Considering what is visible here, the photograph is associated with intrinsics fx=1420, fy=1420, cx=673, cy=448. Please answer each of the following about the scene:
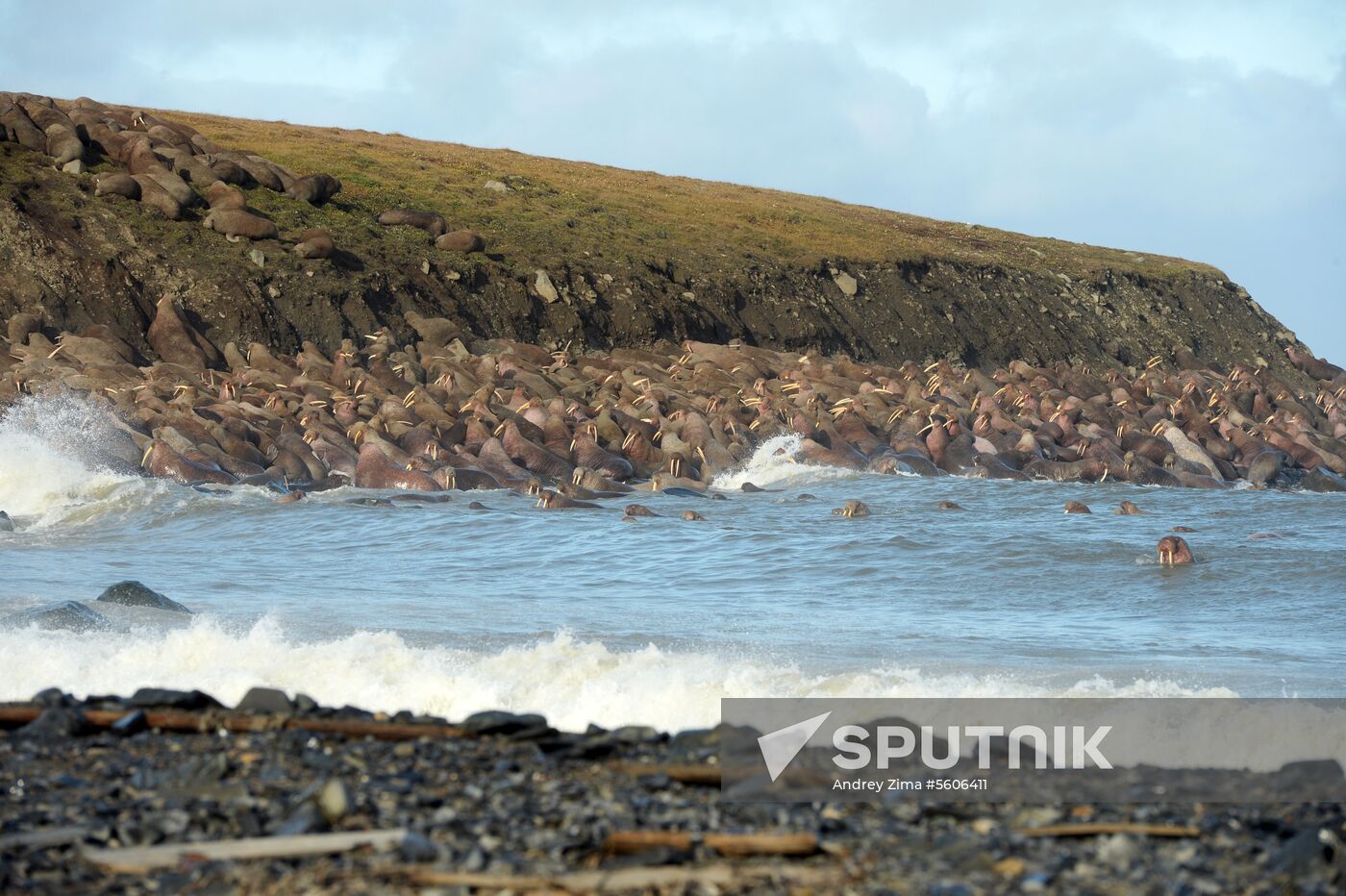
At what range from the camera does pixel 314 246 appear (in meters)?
30.6

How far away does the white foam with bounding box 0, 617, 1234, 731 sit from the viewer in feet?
26.1

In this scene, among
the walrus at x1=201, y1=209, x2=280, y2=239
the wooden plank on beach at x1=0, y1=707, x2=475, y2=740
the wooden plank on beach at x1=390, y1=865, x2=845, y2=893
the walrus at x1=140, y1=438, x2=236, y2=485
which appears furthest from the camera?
the walrus at x1=201, y1=209, x2=280, y2=239

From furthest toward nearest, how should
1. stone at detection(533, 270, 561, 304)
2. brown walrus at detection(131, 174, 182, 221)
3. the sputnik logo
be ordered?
stone at detection(533, 270, 561, 304)
brown walrus at detection(131, 174, 182, 221)
the sputnik logo

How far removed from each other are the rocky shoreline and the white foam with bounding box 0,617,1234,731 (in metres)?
2.24

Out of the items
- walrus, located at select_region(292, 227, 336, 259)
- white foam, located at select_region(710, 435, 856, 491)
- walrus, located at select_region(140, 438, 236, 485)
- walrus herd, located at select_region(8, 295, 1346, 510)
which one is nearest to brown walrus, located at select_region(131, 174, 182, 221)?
walrus, located at select_region(292, 227, 336, 259)

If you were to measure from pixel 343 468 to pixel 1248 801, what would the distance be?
17425 mm

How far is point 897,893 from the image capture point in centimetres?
385

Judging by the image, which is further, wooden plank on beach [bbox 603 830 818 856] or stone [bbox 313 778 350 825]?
stone [bbox 313 778 350 825]

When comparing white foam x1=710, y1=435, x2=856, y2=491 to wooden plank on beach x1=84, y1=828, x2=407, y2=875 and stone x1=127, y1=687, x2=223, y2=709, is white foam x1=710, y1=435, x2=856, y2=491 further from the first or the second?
wooden plank on beach x1=84, y1=828, x2=407, y2=875

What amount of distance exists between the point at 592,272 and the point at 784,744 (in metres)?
29.5

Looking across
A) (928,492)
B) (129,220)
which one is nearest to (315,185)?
(129,220)

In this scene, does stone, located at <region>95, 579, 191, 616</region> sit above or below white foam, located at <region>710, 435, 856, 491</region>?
below

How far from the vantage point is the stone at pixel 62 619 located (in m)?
9.52

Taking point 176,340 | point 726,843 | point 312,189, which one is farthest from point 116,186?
point 726,843
